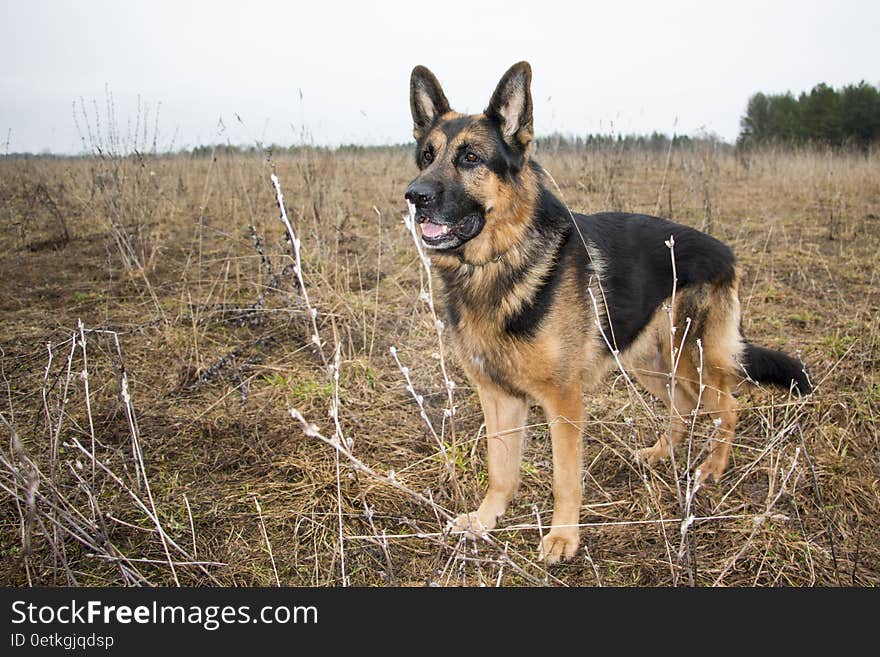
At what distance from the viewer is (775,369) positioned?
9.71ft

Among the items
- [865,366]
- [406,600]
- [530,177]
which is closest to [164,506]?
[406,600]

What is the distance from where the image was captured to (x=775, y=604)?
195cm

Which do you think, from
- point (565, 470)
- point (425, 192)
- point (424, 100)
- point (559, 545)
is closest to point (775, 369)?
point (565, 470)

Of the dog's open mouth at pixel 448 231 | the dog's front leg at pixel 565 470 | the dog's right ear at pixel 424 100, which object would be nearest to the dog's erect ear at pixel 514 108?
the dog's right ear at pixel 424 100

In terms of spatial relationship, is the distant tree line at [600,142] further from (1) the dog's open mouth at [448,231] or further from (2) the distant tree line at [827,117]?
(2) the distant tree line at [827,117]

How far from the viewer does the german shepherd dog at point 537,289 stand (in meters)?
2.48

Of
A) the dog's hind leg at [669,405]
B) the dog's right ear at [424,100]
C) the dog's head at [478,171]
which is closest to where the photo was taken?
the dog's head at [478,171]

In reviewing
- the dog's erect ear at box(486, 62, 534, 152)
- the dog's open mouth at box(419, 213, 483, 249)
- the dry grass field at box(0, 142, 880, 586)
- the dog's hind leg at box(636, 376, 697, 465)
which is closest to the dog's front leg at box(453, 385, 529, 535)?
the dry grass field at box(0, 142, 880, 586)

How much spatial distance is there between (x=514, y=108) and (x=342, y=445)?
1.88 metres

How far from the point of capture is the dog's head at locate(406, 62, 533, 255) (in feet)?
8.19

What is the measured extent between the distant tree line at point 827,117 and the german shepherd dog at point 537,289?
103 feet

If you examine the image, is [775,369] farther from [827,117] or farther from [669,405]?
[827,117]

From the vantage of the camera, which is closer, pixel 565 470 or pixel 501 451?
pixel 565 470

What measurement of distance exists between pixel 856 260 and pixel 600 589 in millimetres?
6469
